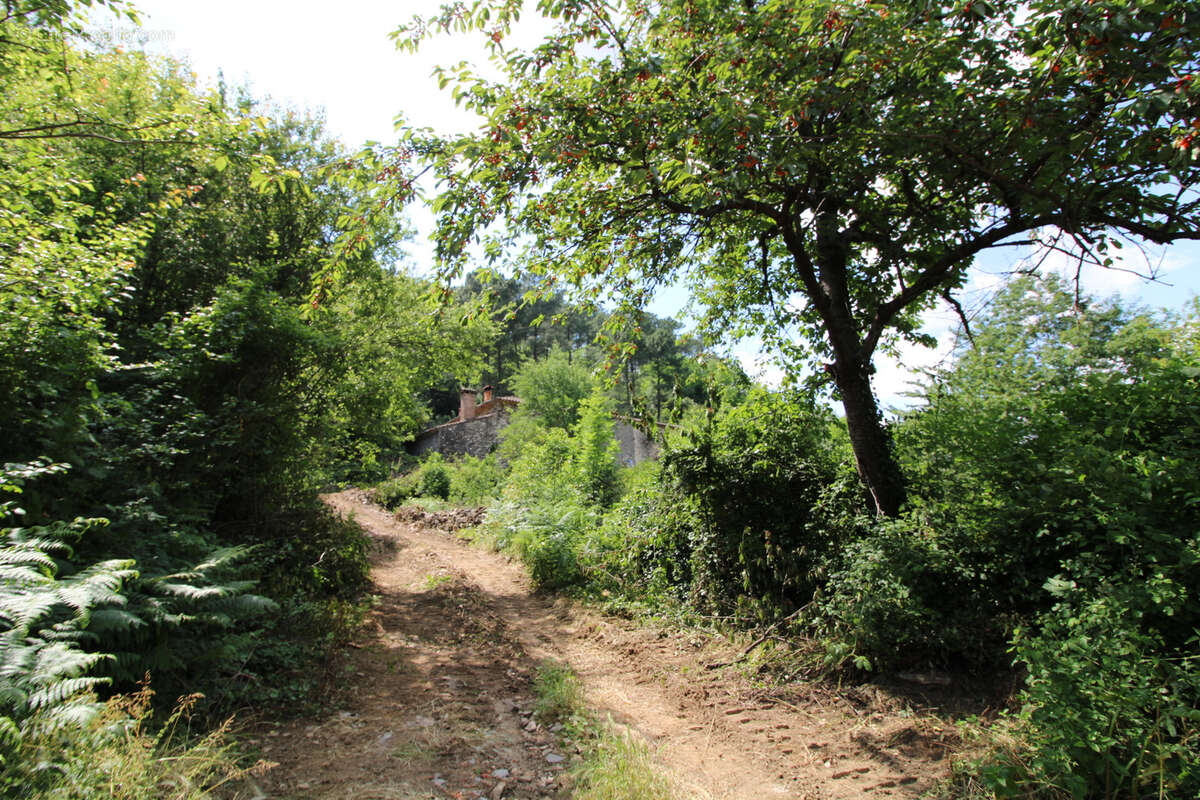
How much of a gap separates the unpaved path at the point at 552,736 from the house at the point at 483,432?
21.2m

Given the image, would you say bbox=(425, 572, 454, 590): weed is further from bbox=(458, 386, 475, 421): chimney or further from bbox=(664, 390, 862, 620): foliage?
bbox=(458, 386, 475, 421): chimney

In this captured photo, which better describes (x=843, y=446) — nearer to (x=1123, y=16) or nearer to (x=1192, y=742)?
(x=1192, y=742)

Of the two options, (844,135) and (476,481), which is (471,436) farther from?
(844,135)

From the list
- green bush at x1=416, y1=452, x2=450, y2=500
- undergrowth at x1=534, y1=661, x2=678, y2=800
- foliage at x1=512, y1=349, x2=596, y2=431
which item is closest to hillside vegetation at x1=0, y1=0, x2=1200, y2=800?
undergrowth at x1=534, y1=661, x2=678, y2=800

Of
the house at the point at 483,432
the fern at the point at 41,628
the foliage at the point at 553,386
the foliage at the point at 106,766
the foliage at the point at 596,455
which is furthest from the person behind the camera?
the house at the point at 483,432

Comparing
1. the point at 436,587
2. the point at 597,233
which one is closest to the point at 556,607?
the point at 436,587

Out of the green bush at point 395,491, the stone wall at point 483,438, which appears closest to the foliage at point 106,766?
the green bush at point 395,491

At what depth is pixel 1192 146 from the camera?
3.18 metres

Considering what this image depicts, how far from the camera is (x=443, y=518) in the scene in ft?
52.7

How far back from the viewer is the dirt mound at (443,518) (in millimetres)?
15308

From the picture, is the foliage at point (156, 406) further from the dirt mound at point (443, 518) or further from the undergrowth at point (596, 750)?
the dirt mound at point (443, 518)

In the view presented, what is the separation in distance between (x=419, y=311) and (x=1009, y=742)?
12043 mm

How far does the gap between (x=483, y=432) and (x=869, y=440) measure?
2496 cm

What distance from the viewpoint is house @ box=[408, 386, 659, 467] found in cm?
2877
